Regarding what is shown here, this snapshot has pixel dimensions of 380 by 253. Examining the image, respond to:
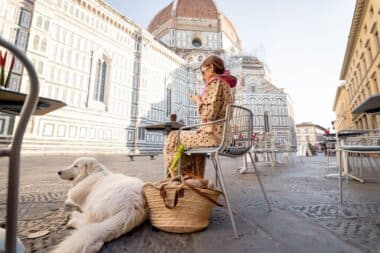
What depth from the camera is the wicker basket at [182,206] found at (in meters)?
1.07

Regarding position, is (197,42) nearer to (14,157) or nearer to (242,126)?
(242,126)

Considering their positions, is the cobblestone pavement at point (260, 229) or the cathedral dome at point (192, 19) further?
the cathedral dome at point (192, 19)

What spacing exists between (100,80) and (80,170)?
1299cm

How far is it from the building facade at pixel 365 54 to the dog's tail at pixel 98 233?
12.5 m

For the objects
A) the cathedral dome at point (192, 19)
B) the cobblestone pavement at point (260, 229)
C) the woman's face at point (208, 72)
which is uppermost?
the cathedral dome at point (192, 19)

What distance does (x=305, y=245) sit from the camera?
925 millimetres

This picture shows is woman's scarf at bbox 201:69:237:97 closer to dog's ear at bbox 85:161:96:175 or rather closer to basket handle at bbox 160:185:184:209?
basket handle at bbox 160:185:184:209

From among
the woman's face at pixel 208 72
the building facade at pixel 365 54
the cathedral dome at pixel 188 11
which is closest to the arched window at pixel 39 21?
the woman's face at pixel 208 72

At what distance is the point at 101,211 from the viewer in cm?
103

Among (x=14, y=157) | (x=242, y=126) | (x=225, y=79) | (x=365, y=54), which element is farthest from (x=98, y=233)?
(x=365, y=54)

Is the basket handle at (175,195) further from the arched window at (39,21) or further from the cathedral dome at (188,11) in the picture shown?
the cathedral dome at (188,11)

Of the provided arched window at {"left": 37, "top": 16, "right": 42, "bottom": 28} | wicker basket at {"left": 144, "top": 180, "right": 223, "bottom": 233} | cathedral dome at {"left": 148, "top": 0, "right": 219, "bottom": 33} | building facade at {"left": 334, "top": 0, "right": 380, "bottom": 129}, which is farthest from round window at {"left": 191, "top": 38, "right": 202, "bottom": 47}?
wicker basket at {"left": 144, "top": 180, "right": 223, "bottom": 233}

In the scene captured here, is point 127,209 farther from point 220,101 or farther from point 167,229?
point 220,101

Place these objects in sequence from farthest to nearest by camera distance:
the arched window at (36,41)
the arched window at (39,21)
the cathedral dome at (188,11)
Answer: the cathedral dome at (188,11) → the arched window at (39,21) → the arched window at (36,41)
